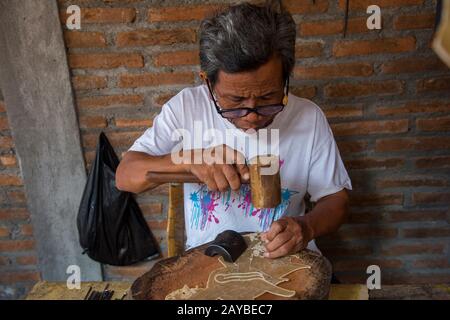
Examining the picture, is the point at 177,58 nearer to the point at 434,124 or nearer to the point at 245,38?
the point at 245,38

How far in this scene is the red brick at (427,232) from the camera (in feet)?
7.56

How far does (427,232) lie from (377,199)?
14.2 inches

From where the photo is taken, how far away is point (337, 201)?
1639mm

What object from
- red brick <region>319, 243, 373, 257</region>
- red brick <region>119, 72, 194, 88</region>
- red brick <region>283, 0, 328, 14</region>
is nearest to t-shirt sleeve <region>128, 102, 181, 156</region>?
red brick <region>119, 72, 194, 88</region>

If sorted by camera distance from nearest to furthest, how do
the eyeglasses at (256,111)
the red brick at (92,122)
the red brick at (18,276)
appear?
the eyeglasses at (256,111), the red brick at (92,122), the red brick at (18,276)

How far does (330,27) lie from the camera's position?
6.35 feet

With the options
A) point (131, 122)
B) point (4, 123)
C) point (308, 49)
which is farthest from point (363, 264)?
point (4, 123)

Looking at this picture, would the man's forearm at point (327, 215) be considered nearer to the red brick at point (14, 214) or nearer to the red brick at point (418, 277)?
the red brick at point (418, 277)

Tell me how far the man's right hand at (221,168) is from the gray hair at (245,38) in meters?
0.27

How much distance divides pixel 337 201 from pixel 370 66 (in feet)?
2.45

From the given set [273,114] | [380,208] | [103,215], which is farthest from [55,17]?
[380,208]

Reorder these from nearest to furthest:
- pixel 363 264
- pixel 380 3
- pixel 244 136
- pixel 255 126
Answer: pixel 255 126 → pixel 244 136 → pixel 380 3 → pixel 363 264

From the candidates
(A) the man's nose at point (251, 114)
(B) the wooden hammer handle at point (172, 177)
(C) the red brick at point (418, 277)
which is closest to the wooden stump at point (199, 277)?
(B) the wooden hammer handle at point (172, 177)
